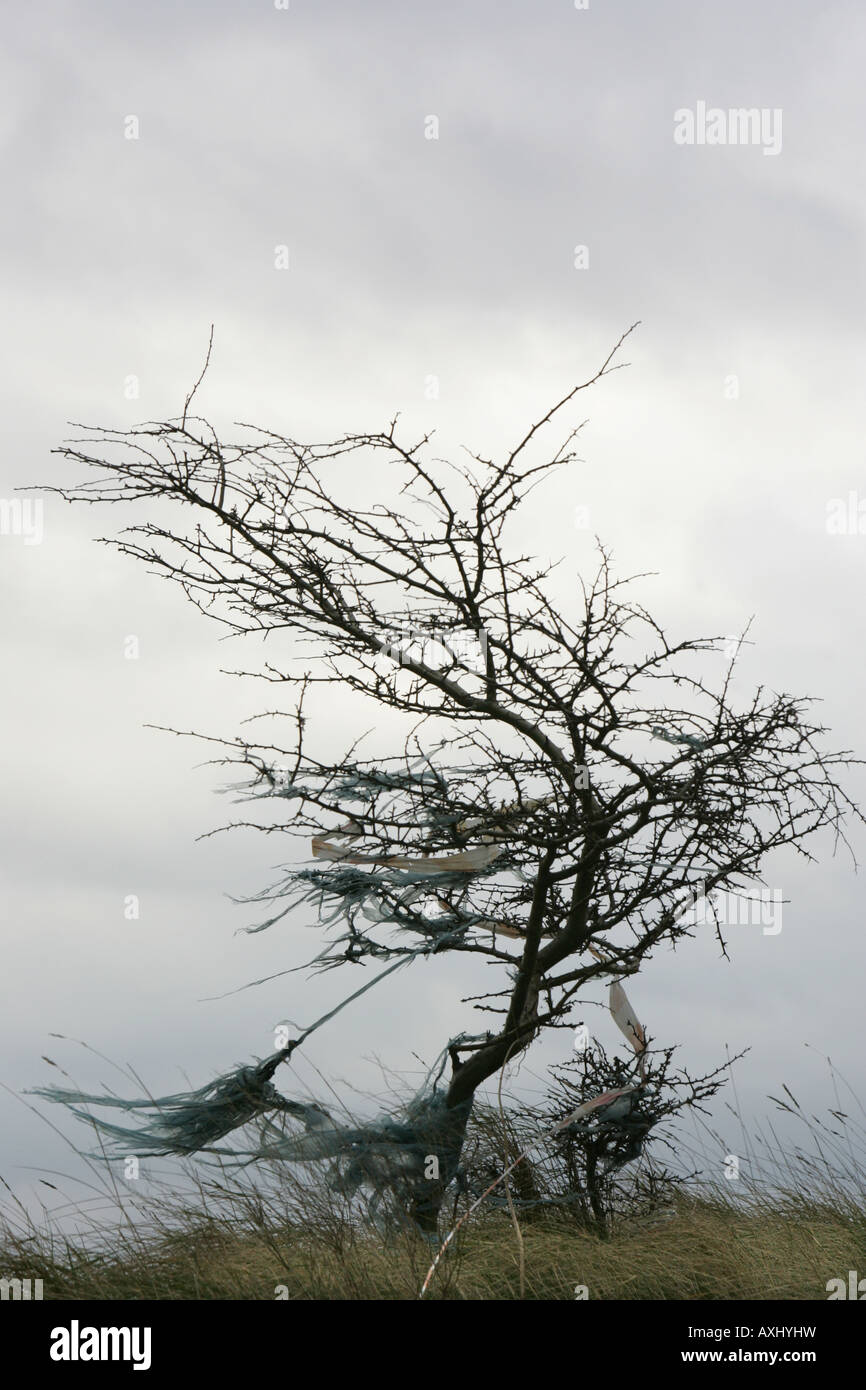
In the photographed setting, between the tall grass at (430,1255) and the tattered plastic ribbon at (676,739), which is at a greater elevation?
the tattered plastic ribbon at (676,739)

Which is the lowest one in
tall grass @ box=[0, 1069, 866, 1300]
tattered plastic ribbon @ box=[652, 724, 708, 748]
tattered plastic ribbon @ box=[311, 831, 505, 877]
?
tall grass @ box=[0, 1069, 866, 1300]

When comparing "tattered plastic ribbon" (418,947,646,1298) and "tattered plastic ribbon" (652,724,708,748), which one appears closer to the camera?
"tattered plastic ribbon" (652,724,708,748)

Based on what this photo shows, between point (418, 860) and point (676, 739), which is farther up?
point (676, 739)

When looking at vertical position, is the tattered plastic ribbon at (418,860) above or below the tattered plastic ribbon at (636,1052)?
Result: above

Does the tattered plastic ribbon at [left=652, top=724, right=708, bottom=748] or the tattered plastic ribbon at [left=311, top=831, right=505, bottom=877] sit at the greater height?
the tattered plastic ribbon at [left=652, top=724, right=708, bottom=748]

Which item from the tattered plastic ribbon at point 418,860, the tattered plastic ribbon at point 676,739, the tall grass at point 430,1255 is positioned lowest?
the tall grass at point 430,1255

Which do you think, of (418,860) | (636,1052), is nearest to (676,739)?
(418,860)

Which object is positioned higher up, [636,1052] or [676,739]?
[676,739]

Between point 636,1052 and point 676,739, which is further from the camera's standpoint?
point 636,1052

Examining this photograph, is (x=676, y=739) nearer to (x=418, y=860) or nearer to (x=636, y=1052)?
(x=418, y=860)

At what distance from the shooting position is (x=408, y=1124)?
24.5ft

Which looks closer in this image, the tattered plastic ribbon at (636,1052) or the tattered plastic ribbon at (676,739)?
the tattered plastic ribbon at (676,739)

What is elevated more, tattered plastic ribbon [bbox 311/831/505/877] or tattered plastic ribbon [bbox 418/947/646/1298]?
tattered plastic ribbon [bbox 311/831/505/877]

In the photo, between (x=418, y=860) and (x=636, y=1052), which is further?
(x=636, y=1052)
